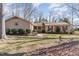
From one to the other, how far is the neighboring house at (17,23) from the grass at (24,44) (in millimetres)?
105

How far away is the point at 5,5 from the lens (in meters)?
2.23

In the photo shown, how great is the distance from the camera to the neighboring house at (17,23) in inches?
87.5

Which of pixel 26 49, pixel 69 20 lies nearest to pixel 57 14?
pixel 69 20

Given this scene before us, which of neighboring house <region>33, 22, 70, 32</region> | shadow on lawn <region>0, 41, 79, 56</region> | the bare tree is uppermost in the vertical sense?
the bare tree

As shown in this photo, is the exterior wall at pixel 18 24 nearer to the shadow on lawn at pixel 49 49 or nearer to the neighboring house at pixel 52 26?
the neighboring house at pixel 52 26

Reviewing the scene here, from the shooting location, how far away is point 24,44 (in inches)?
87.3

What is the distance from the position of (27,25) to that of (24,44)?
0.18 metres

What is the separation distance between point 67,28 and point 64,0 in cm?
27

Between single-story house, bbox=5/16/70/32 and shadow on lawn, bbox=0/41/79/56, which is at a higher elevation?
single-story house, bbox=5/16/70/32

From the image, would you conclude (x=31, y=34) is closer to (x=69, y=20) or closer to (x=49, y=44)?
(x=49, y=44)

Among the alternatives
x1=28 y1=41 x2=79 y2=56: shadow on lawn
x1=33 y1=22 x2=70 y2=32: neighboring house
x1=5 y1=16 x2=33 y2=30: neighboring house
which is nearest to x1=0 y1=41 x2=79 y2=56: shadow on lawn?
x1=28 y1=41 x2=79 y2=56: shadow on lawn

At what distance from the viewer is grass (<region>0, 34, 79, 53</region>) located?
7.25 feet

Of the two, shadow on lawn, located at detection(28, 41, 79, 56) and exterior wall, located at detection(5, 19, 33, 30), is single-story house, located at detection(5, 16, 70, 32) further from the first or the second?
shadow on lawn, located at detection(28, 41, 79, 56)

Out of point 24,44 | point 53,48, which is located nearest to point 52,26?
point 53,48
